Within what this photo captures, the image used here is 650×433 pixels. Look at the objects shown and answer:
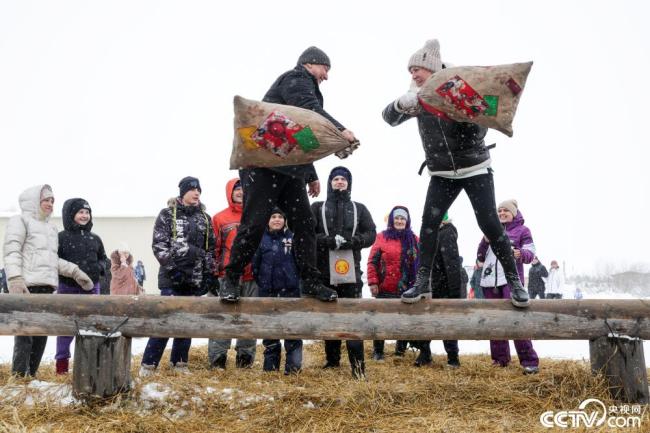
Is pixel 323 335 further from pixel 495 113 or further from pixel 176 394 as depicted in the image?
pixel 495 113

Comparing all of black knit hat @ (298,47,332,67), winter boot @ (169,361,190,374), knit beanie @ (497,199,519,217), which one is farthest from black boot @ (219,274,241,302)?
knit beanie @ (497,199,519,217)

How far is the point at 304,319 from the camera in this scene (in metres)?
4.29

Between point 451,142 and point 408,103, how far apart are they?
0.52 meters

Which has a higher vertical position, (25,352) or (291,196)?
(291,196)

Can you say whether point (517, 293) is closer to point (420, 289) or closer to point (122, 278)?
point (420, 289)

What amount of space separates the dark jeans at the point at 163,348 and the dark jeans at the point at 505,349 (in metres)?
3.52

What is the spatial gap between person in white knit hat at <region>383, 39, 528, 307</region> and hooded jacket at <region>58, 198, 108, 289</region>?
12.8ft

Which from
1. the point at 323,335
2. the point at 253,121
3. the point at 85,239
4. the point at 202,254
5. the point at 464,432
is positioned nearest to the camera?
the point at 464,432

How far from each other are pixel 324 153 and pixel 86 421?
103 inches

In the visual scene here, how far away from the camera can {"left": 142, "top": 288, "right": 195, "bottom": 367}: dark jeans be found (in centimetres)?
541

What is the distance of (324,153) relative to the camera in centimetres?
402

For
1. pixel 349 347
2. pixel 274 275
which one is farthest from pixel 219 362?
pixel 349 347

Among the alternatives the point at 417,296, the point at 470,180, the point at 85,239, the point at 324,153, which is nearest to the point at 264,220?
the point at 324,153

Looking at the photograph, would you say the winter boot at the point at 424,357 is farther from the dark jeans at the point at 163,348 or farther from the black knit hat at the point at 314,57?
the black knit hat at the point at 314,57
